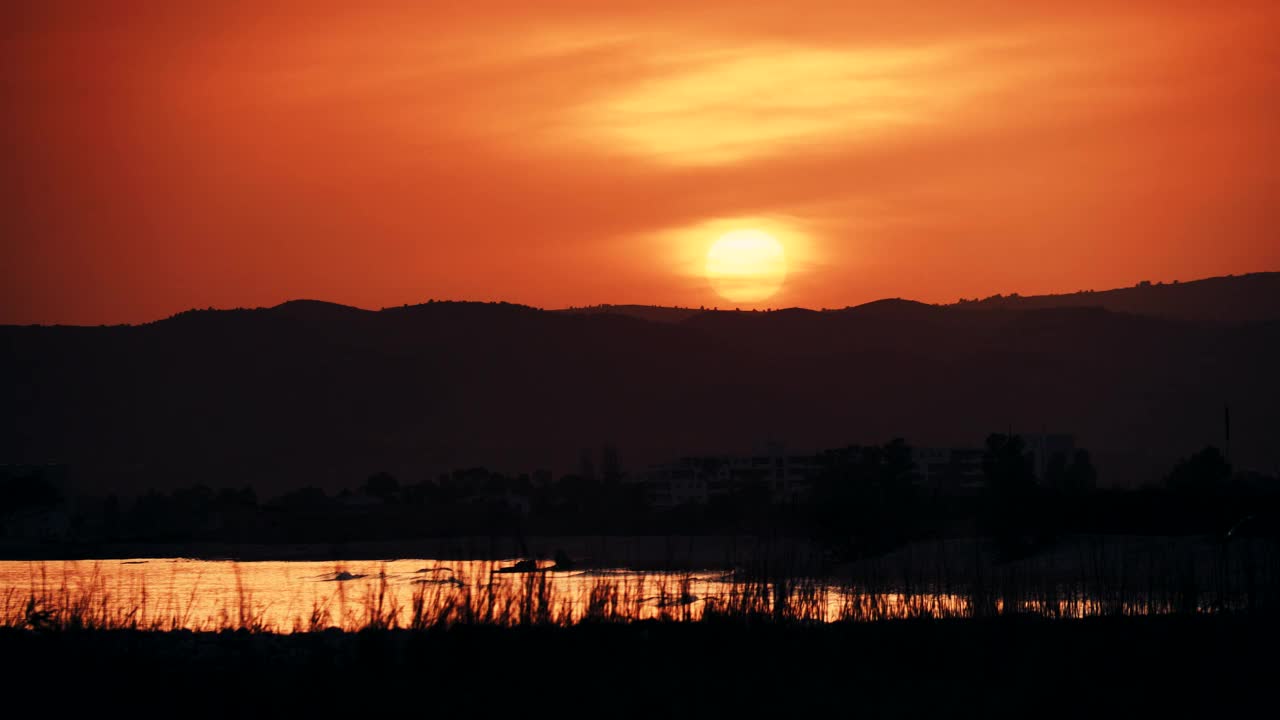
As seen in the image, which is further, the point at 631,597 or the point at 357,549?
the point at 357,549

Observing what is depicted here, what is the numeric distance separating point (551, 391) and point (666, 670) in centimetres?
12924

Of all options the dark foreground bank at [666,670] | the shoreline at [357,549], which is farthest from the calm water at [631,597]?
the shoreline at [357,549]

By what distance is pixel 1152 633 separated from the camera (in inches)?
715

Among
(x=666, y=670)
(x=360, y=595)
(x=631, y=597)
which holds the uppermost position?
(x=631, y=597)

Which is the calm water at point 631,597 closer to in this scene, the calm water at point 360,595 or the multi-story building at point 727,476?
the calm water at point 360,595

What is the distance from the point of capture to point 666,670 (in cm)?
1570

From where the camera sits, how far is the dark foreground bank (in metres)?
14.1

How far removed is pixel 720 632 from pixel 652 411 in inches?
5035

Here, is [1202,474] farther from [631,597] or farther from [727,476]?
[727,476]

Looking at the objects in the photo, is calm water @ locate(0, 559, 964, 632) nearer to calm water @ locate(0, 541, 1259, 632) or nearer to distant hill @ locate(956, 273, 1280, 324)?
calm water @ locate(0, 541, 1259, 632)

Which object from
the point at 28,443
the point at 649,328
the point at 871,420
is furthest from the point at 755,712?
the point at 649,328

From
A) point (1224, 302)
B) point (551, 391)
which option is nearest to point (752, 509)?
point (551, 391)

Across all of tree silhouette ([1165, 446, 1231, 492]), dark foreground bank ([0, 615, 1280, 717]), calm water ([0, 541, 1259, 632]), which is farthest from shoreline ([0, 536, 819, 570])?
dark foreground bank ([0, 615, 1280, 717])

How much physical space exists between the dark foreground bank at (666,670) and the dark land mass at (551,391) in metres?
104
